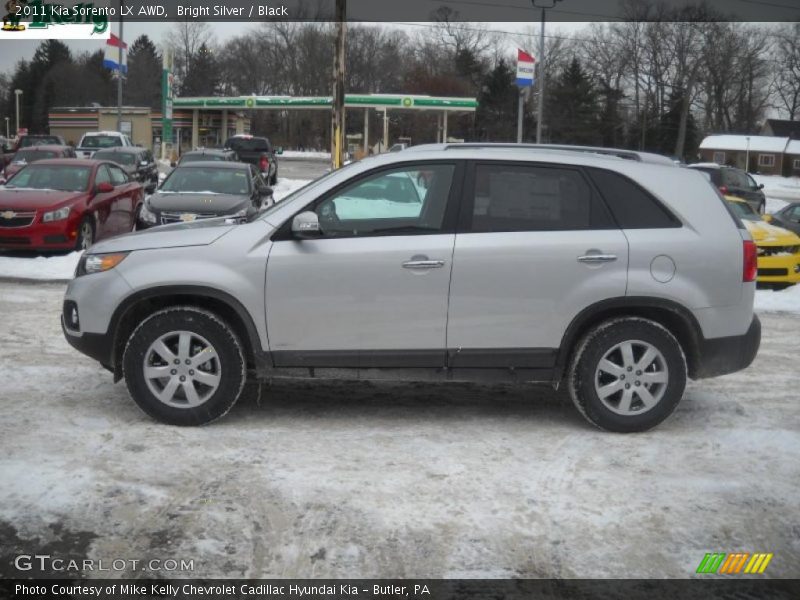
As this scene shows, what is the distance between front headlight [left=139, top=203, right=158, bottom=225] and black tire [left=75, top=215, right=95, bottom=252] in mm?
891

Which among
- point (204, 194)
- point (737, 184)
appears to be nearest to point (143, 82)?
point (737, 184)

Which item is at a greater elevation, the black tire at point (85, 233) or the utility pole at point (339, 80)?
the utility pole at point (339, 80)

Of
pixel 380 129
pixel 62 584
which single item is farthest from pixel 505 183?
pixel 380 129

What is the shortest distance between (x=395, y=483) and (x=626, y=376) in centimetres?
184

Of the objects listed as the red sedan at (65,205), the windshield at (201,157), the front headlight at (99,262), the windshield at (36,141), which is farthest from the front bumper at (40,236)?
the windshield at (36,141)

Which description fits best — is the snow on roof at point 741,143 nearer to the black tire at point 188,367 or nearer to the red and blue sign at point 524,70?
the red and blue sign at point 524,70

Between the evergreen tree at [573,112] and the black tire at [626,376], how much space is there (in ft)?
192

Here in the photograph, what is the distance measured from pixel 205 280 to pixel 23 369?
8.24 feet

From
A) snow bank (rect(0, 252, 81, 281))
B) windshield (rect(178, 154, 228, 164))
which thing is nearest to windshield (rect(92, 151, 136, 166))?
windshield (rect(178, 154, 228, 164))

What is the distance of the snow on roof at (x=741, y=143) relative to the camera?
2869 inches

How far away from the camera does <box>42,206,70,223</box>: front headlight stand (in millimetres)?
13580

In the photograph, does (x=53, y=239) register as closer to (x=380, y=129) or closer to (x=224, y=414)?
(x=224, y=414)

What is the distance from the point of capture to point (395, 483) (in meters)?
4.96

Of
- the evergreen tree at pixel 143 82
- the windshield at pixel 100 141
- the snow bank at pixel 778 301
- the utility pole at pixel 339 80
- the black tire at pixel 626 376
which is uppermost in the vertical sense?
the evergreen tree at pixel 143 82
